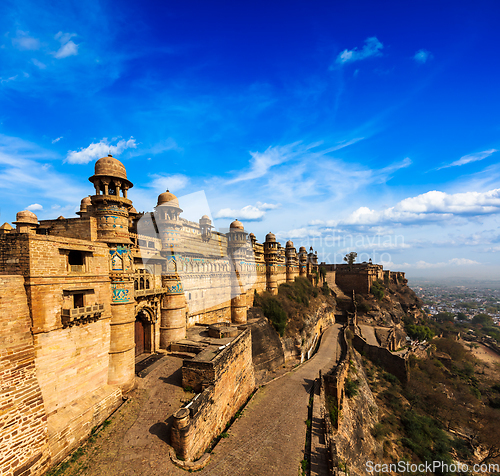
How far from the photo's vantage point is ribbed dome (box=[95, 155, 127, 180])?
12.0m

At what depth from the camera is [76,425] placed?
901 cm

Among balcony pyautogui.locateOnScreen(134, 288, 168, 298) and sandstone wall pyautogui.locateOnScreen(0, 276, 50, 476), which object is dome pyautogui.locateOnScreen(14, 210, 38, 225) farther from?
sandstone wall pyautogui.locateOnScreen(0, 276, 50, 476)

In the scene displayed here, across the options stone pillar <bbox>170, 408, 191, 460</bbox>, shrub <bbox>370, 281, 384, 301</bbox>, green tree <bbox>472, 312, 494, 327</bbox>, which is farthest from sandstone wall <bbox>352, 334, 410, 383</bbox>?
green tree <bbox>472, 312, 494, 327</bbox>

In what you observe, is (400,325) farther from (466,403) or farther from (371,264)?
(466,403)

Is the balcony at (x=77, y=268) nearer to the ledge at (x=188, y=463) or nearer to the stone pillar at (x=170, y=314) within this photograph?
the stone pillar at (x=170, y=314)

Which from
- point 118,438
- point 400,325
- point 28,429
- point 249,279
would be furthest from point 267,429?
point 400,325

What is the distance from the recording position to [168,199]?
22.4 meters

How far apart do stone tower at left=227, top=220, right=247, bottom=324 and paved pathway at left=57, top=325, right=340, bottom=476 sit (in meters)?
8.96

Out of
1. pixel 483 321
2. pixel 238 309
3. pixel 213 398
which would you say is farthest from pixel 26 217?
pixel 483 321

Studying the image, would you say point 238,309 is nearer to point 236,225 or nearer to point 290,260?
point 236,225

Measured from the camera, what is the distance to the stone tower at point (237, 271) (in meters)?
24.8

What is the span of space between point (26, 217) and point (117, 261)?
45.8 feet

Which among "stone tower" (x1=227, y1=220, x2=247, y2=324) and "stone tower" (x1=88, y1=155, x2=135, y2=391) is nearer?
"stone tower" (x1=88, y1=155, x2=135, y2=391)

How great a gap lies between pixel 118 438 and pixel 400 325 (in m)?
59.9
